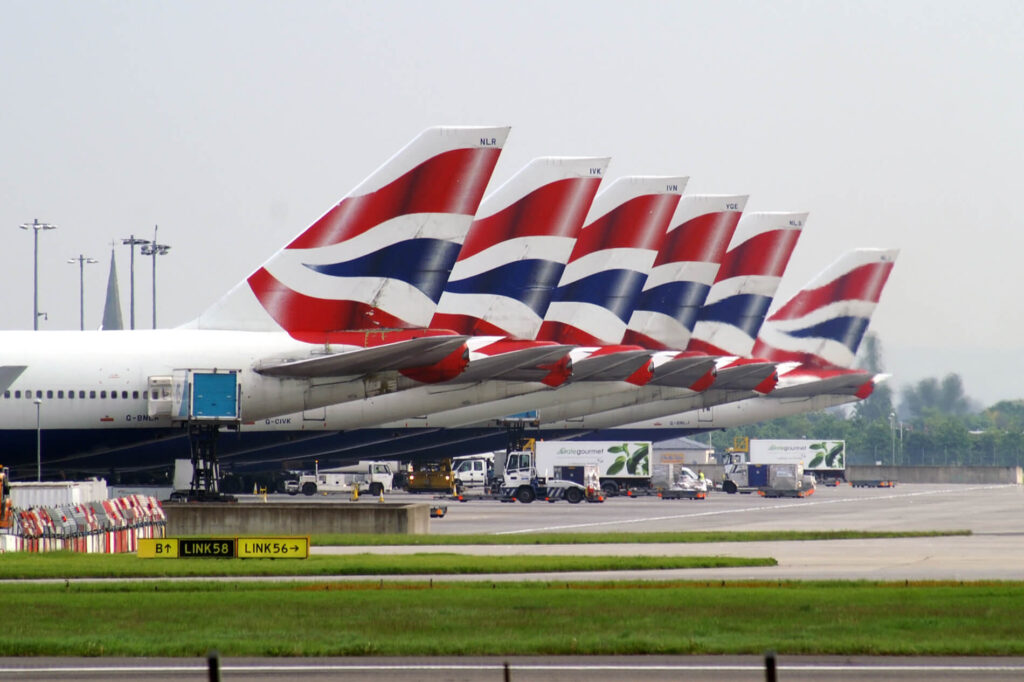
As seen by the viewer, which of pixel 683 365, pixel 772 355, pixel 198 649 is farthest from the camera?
pixel 772 355

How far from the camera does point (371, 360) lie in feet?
173

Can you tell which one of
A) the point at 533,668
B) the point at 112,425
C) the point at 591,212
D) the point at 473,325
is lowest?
the point at 533,668

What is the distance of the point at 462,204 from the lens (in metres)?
53.8

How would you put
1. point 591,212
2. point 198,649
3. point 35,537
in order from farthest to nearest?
point 591,212 → point 35,537 → point 198,649

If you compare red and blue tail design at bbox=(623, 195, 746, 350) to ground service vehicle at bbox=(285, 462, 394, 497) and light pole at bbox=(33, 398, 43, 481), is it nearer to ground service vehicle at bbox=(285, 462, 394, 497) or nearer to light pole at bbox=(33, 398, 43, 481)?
ground service vehicle at bbox=(285, 462, 394, 497)

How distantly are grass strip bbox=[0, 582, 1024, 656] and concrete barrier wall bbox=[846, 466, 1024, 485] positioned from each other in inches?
4487

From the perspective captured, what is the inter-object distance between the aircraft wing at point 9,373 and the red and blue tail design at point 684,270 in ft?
121

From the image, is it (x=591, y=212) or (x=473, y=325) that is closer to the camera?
(x=473, y=325)

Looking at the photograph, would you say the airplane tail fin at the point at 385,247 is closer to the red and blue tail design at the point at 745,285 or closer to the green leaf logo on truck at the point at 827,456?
the red and blue tail design at the point at 745,285

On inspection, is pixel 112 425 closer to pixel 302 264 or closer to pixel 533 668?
pixel 302 264

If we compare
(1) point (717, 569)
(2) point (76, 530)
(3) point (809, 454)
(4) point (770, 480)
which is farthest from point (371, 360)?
(3) point (809, 454)

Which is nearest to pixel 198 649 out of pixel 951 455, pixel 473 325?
pixel 473 325

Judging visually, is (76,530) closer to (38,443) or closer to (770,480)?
(38,443)

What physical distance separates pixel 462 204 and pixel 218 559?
896 inches
